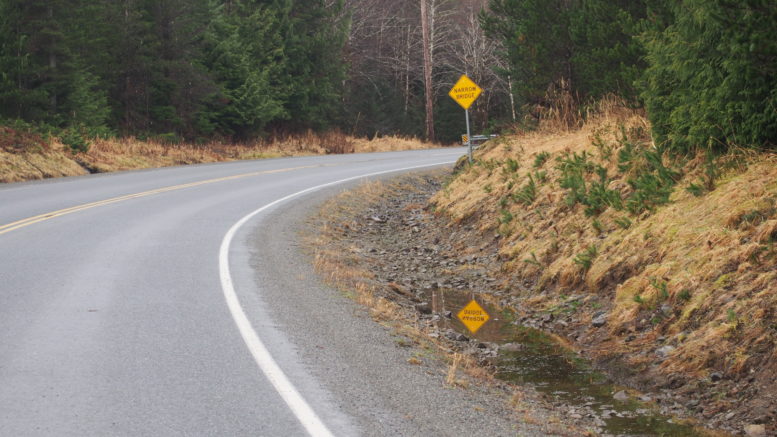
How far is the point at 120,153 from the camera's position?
2672 centimetres

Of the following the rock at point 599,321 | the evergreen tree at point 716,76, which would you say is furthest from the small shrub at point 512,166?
the rock at point 599,321

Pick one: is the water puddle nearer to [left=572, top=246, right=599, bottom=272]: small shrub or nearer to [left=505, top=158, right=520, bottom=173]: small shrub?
[left=572, top=246, right=599, bottom=272]: small shrub

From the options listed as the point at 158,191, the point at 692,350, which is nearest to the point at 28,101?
the point at 158,191

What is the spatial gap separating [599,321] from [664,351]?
1335 millimetres

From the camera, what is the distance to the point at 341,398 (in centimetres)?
545

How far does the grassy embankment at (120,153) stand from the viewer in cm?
2178

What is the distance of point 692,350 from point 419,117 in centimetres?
4582

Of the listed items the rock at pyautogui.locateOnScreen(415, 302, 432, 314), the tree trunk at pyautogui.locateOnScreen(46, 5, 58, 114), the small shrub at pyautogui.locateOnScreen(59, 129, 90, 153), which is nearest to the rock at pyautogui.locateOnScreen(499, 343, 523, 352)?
the rock at pyautogui.locateOnScreen(415, 302, 432, 314)

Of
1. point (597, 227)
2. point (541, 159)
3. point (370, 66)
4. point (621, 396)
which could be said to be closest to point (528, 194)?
point (541, 159)

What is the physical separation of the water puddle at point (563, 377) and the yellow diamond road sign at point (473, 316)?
72 mm

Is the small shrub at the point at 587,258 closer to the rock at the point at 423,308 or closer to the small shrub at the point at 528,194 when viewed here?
the rock at the point at 423,308

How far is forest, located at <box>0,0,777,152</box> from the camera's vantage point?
9156 millimetres

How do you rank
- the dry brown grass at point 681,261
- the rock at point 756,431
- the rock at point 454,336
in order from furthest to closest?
the rock at point 454,336 < the dry brown grass at point 681,261 < the rock at point 756,431

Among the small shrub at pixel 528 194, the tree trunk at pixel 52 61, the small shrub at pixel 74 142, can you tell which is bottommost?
the small shrub at pixel 528 194
